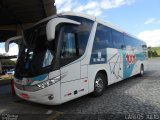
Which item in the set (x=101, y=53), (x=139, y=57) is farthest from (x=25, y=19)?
(x=101, y=53)

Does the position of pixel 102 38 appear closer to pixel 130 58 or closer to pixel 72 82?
pixel 72 82

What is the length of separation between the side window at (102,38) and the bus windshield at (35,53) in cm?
221

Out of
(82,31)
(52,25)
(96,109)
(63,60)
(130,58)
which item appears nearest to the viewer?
(52,25)

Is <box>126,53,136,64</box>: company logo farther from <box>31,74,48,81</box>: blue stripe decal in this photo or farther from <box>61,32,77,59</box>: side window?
<box>31,74,48,81</box>: blue stripe decal

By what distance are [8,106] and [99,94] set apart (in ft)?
10.9

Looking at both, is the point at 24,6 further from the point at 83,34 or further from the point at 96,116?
the point at 96,116

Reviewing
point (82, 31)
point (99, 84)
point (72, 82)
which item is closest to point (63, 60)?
point (72, 82)

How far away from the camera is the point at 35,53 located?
6574mm

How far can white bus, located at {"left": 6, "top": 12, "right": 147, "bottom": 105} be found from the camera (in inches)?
243

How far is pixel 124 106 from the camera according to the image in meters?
6.68

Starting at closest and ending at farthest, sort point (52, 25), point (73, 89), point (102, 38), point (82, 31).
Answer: point (52, 25), point (73, 89), point (82, 31), point (102, 38)

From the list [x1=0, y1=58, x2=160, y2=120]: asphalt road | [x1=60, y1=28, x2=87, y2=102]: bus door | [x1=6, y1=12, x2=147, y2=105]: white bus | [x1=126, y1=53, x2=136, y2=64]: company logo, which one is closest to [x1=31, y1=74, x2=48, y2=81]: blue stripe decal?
[x1=6, y1=12, x2=147, y2=105]: white bus

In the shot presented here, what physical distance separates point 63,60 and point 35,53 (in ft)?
2.89

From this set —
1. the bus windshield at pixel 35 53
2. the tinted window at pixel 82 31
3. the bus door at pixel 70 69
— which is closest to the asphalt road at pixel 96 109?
the bus door at pixel 70 69
